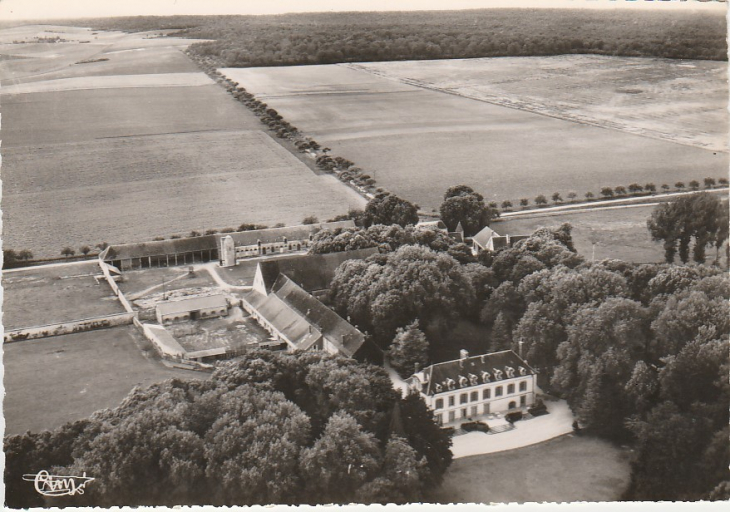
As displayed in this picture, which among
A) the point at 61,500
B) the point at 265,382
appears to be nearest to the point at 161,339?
the point at 265,382

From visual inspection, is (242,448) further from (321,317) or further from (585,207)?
(585,207)

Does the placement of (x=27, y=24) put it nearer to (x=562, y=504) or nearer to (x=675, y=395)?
(x=562, y=504)

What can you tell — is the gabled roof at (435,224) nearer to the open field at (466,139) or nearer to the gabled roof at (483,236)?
the open field at (466,139)

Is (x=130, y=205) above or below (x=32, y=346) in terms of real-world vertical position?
above

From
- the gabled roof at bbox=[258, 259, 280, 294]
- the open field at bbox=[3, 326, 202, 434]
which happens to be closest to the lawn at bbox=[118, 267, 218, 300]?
the gabled roof at bbox=[258, 259, 280, 294]

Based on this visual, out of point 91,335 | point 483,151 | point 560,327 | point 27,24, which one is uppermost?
point 27,24

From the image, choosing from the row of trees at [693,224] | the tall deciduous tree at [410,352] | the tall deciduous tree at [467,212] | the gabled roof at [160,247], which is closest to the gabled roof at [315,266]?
the gabled roof at [160,247]

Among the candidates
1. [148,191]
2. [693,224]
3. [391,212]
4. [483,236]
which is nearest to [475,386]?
[693,224]

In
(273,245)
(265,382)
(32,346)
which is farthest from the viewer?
(273,245)
